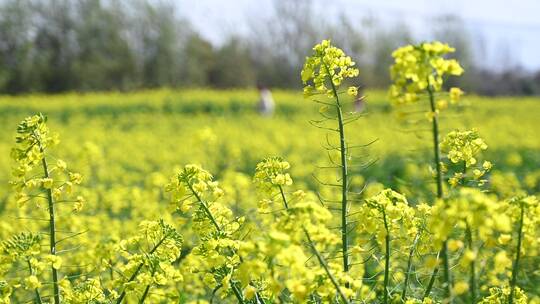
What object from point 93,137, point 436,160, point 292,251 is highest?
point 436,160

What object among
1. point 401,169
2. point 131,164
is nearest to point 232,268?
point 401,169

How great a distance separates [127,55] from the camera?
4059cm

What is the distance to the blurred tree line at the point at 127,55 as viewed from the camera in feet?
125

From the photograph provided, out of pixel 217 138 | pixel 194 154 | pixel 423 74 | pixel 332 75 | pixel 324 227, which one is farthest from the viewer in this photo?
pixel 217 138

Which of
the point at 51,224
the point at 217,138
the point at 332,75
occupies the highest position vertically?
the point at 332,75

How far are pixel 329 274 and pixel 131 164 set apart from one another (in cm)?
970

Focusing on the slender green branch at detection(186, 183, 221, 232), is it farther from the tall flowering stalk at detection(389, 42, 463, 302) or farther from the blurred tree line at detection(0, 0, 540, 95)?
the blurred tree line at detection(0, 0, 540, 95)

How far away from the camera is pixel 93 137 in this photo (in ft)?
46.8

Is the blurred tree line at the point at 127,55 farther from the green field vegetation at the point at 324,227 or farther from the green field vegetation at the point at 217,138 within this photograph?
the green field vegetation at the point at 324,227

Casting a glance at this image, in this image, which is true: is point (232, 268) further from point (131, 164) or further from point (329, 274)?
point (131, 164)

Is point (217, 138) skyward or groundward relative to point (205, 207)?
groundward

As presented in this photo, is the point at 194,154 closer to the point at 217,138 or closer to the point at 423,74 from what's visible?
the point at 217,138

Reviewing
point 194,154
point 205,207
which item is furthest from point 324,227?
point 194,154

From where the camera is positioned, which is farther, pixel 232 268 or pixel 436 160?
pixel 232 268
